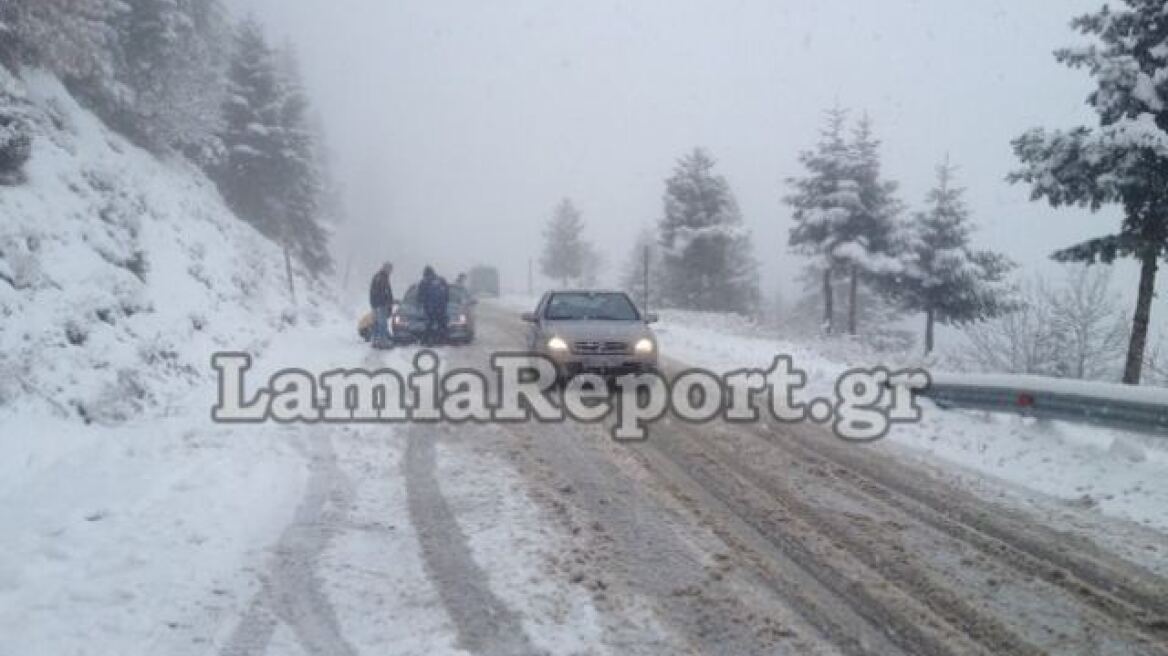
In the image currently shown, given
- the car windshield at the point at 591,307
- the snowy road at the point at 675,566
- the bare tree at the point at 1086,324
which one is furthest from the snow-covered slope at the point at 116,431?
the bare tree at the point at 1086,324

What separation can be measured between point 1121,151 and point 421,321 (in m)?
14.6

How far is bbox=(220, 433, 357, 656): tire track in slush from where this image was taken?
443cm

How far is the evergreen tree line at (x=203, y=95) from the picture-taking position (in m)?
20.9

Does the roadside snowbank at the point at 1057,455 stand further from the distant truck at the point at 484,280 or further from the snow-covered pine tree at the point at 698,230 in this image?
→ the distant truck at the point at 484,280

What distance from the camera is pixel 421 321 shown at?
1939 cm

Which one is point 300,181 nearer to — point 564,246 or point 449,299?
point 449,299

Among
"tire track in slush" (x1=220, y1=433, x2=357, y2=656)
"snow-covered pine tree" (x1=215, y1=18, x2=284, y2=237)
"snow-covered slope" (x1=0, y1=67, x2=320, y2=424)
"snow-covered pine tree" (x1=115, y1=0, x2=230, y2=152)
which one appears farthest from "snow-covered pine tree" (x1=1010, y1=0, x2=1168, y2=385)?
"snow-covered pine tree" (x1=215, y1=18, x2=284, y2=237)

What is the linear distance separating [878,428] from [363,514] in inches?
266

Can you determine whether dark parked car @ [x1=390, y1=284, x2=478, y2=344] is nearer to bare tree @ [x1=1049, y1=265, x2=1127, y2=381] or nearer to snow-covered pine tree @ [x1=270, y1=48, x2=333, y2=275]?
snow-covered pine tree @ [x1=270, y1=48, x2=333, y2=275]

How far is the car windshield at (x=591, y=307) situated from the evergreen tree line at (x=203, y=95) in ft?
40.0

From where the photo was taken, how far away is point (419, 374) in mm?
14352

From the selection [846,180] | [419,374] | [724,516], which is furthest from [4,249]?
[846,180]

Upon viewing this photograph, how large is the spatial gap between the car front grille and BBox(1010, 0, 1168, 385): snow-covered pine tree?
8.56 metres

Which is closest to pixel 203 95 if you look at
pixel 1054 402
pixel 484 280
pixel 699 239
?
pixel 699 239
